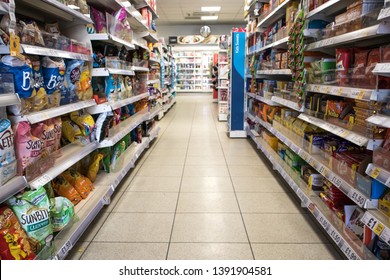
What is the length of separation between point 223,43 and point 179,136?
365 cm

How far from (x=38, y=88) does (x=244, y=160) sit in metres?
3.20

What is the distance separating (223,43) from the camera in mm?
8945

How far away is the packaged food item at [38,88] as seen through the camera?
1.99 m

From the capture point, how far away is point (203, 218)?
278 cm

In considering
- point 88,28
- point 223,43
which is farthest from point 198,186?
point 223,43

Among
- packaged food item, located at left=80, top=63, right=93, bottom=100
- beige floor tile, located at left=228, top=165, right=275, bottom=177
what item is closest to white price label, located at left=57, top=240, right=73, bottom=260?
packaged food item, located at left=80, top=63, right=93, bottom=100

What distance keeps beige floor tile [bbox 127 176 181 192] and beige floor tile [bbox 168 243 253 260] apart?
118 cm

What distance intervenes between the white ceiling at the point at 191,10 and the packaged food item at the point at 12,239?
449 inches

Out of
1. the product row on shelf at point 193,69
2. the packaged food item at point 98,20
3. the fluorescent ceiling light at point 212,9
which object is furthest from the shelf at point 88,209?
the product row on shelf at point 193,69

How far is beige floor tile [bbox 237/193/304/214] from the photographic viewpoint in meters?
2.93

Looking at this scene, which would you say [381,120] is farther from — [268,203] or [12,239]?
[12,239]

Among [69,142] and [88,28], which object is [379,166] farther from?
[88,28]

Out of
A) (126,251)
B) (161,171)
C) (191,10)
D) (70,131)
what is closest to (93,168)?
(70,131)

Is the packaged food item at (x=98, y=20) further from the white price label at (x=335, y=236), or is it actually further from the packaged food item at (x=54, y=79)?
the white price label at (x=335, y=236)
